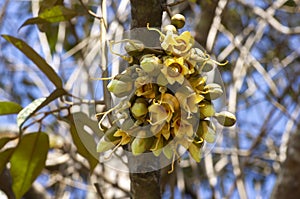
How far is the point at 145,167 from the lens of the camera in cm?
83

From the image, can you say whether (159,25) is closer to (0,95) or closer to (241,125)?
(0,95)

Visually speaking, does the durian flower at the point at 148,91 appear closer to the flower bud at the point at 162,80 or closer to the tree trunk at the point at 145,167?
the flower bud at the point at 162,80

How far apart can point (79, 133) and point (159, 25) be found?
261 mm

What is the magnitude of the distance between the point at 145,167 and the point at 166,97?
0.48ft

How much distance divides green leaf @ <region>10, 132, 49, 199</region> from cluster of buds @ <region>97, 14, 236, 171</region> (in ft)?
1.11

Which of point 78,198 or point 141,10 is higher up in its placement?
point 141,10

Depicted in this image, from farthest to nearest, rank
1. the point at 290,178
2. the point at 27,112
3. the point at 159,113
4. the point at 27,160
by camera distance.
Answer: the point at 290,178 < the point at 27,160 < the point at 27,112 < the point at 159,113

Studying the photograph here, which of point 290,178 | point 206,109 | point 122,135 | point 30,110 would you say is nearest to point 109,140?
point 122,135

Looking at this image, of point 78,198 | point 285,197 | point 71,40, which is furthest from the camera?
point 71,40

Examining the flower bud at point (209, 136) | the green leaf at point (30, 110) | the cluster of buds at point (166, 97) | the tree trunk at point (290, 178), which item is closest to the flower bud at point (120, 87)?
the cluster of buds at point (166, 97)

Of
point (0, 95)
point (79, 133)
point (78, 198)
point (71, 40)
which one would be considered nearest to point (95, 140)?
point (79, 133)

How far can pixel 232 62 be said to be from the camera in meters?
1.95

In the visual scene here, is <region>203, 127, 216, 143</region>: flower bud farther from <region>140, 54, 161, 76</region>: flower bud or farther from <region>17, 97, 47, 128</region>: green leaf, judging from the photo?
<region>17, 97, 47, 128</region>: green leaf

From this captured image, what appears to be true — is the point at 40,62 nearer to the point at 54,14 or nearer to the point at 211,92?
the point at 54,14
